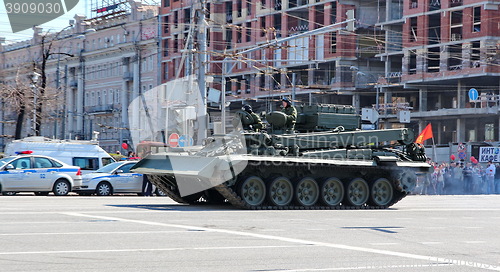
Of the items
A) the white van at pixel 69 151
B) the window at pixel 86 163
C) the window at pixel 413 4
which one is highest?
the window at pixel 413 4

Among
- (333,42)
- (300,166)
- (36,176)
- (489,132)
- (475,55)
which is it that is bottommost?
(36,176)

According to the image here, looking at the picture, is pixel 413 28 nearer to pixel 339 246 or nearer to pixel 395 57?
pixel 395 57

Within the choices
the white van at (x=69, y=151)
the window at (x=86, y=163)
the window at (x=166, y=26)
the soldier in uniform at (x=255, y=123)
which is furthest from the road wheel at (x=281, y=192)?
the window at (x=166, y=26)

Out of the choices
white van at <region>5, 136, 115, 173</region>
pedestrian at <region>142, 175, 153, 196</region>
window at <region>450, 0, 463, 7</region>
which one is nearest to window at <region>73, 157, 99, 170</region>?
white van at <region>5, 136, 115, 173</region>

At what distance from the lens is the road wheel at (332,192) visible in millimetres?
22797

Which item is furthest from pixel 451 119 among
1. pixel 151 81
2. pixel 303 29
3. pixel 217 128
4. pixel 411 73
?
pixel 217 128

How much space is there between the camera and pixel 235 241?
1312 cm

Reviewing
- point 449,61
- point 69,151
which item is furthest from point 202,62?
point 449,61

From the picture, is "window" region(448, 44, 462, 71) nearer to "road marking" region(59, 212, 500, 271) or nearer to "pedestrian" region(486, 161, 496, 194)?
"pedestrian" region(486, 161, 496, 194)

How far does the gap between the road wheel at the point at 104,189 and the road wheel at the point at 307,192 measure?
35.7 ft

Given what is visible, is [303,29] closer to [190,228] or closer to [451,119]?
[451,119]

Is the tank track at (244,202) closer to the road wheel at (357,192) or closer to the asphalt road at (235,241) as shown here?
the road wheel at (357,192)

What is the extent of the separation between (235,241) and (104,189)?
18.9 meters

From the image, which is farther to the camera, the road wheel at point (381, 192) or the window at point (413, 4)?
the window at point (413, 4)
